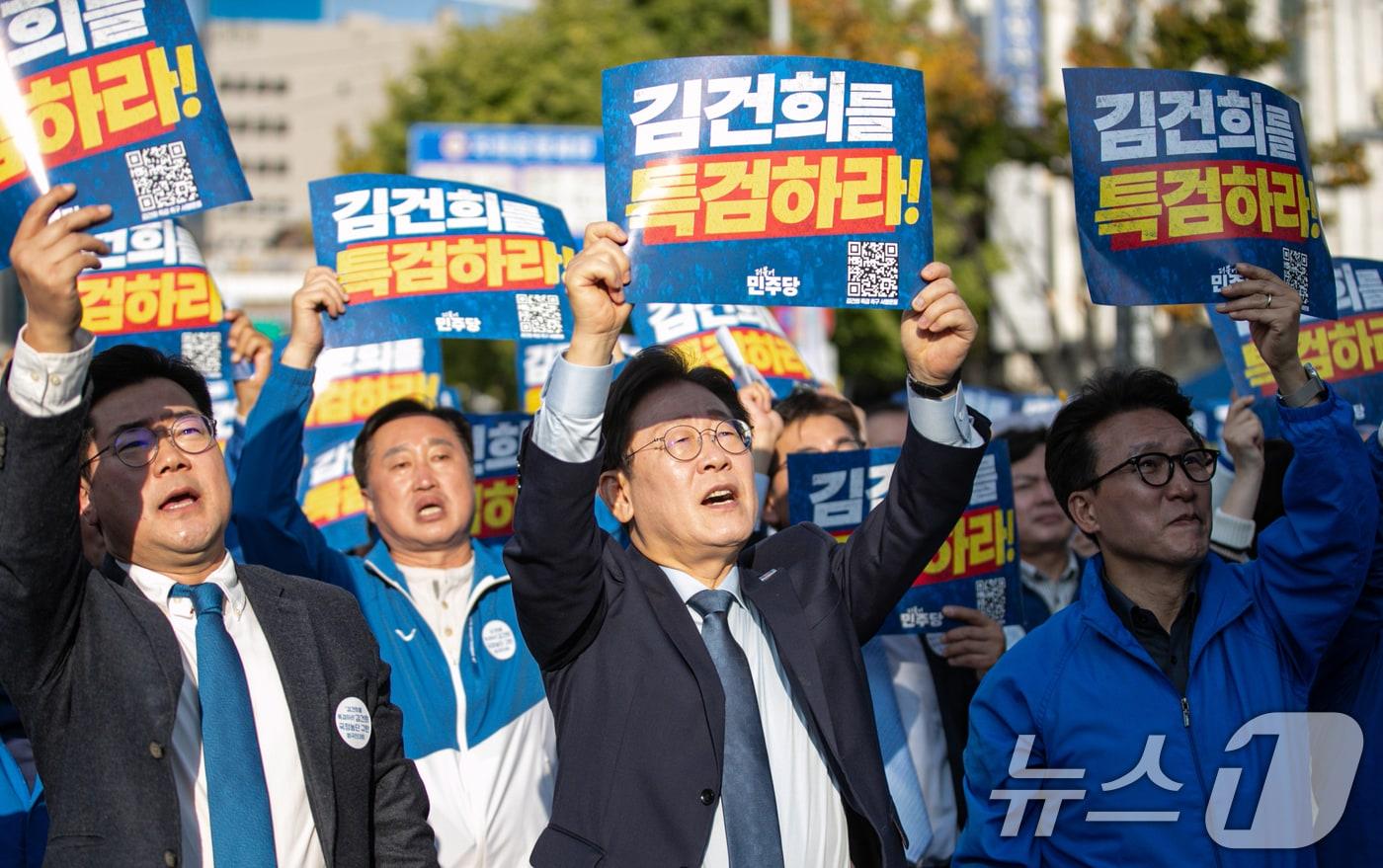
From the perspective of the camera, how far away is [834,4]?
1588 centimetres

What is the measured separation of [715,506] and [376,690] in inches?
32.6

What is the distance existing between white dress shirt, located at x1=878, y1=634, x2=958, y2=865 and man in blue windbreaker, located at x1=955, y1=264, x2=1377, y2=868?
Answer: 3.99ft

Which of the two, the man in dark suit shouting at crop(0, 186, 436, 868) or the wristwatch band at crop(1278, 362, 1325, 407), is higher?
the wristwatch band at crop(1278, 362, 1325, 407)

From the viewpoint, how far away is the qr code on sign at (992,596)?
4.56m

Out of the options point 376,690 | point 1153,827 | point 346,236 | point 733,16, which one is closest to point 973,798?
point 1153,827

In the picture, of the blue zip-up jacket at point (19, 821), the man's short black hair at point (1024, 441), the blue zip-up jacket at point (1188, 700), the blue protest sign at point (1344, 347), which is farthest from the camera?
the man's short black hair at point (1024, 441)

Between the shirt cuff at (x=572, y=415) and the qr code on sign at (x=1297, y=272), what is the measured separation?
1797 mm

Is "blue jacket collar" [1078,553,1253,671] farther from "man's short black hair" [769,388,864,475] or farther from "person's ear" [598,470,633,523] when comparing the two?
"man's short black hair" [769,388,864,475]

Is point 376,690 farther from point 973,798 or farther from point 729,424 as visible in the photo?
point 973,798

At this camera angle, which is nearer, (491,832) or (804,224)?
(804,224)

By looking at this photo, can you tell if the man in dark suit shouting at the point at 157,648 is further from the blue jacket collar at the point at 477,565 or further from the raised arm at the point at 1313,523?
the raised arm at the point at 1313,523

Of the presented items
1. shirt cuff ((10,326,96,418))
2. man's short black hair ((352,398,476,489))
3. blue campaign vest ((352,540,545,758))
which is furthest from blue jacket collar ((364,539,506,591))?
shirt cuff ((10,326,96,418))

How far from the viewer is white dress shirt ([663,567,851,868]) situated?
3018mm

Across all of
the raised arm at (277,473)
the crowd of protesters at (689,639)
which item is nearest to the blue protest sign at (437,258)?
the raised arm at (277,473)
